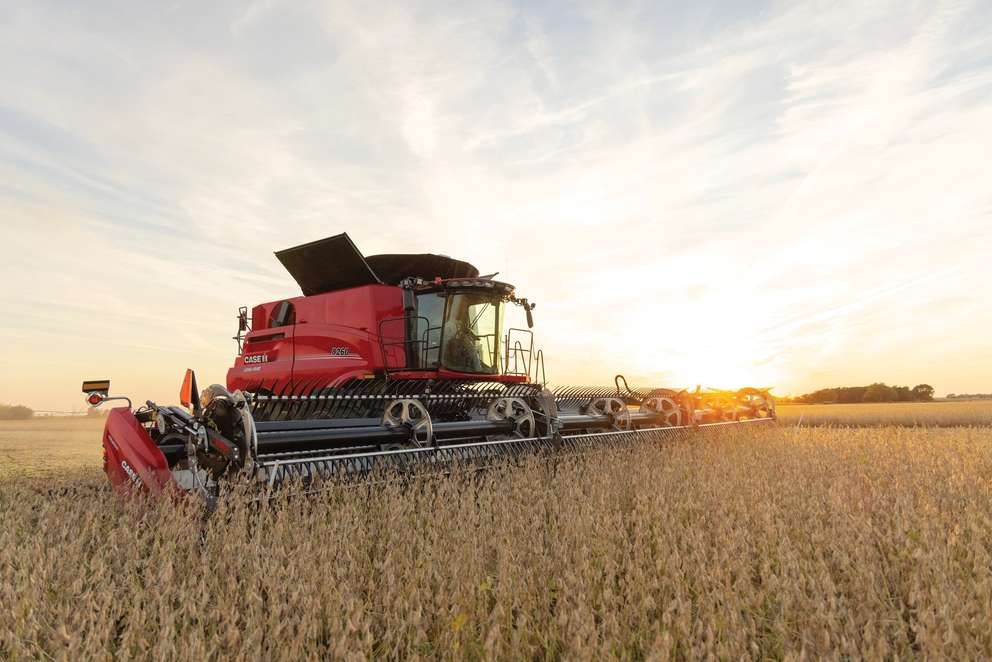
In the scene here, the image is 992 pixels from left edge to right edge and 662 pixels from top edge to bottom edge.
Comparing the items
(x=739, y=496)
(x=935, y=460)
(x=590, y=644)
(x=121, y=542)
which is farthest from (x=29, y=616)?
(x=935, y=460)

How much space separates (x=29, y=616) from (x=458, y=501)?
266 centimetres

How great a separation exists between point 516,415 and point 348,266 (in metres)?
3.68

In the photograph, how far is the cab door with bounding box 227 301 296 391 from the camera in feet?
30.9

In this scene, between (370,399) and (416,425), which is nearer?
(416,425)

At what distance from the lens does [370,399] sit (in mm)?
7086

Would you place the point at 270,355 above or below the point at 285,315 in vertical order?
below

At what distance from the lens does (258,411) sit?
6.49 meters

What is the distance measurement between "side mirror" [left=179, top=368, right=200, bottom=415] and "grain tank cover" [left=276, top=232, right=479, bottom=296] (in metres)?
4.22

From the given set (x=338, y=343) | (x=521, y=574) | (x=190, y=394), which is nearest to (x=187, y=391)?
(x=190, y=394)

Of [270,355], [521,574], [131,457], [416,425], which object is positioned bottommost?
[521,574]

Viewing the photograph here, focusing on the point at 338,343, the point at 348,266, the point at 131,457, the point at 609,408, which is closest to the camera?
the point at 131,457

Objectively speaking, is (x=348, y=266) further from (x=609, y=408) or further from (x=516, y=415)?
(x=609, y=408)

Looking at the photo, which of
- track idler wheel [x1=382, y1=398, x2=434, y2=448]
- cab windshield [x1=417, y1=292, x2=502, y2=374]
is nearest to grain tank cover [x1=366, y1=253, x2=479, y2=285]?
cab windshield [x1=417, y1=292, x2=502, y2=374]

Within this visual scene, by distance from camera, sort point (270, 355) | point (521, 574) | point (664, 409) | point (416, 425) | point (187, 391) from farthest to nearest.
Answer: point (664, 409) < point (270, 355) < point (416, 425) < point (187, 391) < point (521, 574)
